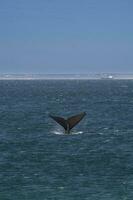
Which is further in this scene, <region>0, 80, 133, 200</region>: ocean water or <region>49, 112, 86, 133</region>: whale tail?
<region>49, 112, 86, 133</region>: whale tail

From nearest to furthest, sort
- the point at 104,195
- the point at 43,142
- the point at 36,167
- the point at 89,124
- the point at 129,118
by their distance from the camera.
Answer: the point at 104,195 < the point at 36,167 < the point at 43,142 < the point at 89,124 < the point at 129,118

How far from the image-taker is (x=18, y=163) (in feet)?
184

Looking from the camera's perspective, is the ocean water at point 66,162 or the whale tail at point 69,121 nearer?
the ocean water at point 66,162

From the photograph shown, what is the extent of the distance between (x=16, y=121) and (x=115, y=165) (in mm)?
44646

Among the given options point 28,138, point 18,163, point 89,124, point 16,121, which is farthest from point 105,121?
point 18,163

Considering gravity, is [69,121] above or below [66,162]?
above

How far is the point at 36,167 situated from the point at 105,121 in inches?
1730

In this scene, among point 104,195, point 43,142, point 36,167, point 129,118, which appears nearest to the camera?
point 104,195

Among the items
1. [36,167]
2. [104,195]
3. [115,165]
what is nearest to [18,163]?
[36,167]

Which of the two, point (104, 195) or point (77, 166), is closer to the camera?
point (104, 195)

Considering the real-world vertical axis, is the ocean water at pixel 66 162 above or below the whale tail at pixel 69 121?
below

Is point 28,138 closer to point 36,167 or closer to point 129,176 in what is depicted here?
point 36,167

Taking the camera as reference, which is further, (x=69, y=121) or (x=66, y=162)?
(x=69, y=121)

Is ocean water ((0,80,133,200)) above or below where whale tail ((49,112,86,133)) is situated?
below
